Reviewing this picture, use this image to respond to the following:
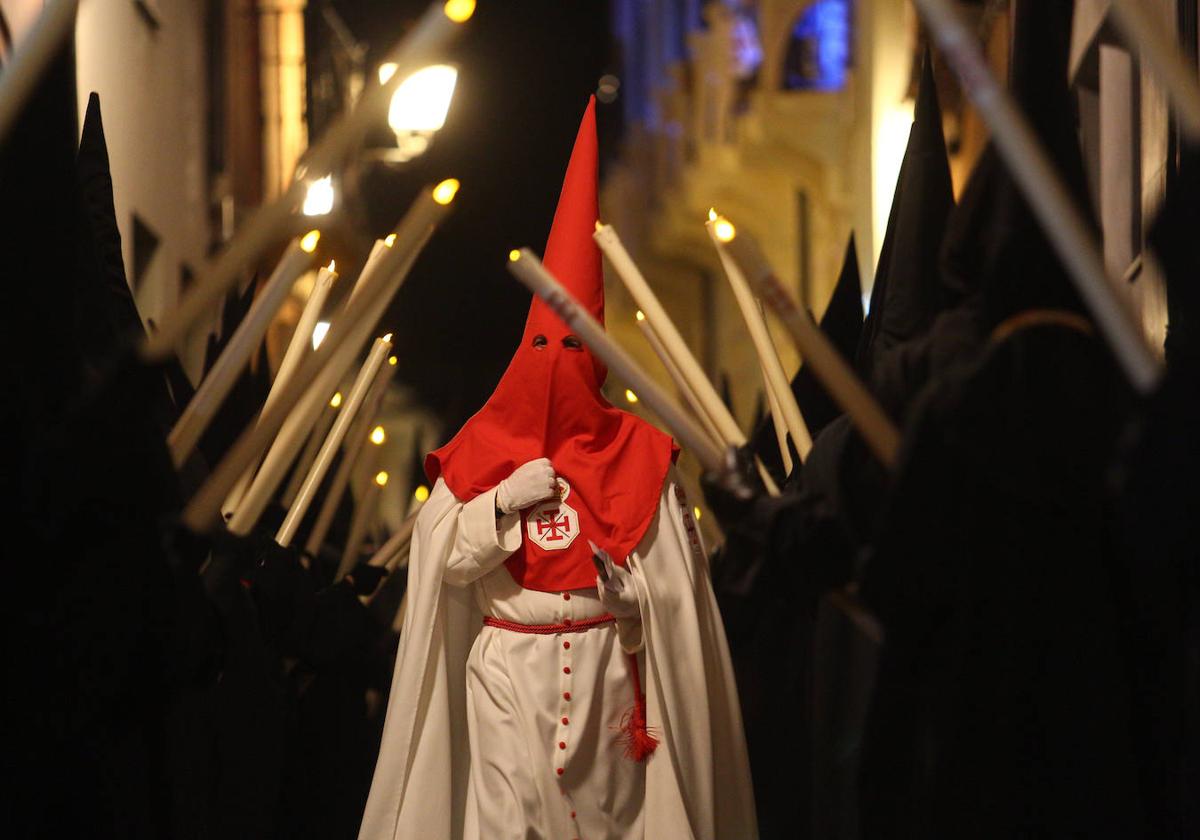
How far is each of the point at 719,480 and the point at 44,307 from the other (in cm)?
166

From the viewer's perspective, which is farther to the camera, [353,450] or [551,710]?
[353,450]

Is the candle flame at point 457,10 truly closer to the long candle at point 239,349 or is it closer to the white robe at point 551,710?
the long candle at point 239,349

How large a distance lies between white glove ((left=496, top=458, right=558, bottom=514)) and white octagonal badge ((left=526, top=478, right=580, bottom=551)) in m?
0.07

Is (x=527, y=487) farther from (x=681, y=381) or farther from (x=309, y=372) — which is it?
(x=309, y=372)

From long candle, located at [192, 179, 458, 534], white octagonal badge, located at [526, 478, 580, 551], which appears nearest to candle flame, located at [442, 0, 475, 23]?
long candle, located at [192, 179, 458, 534]

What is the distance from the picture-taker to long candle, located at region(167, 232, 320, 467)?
4605mm

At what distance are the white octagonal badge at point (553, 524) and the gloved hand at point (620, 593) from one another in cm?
20

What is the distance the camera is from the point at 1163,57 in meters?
3.62

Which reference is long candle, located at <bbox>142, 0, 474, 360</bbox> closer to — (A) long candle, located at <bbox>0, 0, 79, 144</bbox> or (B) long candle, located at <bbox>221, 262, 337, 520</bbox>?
(A) long candle, located at <bbox>0, 0, 79, 144</bbox>

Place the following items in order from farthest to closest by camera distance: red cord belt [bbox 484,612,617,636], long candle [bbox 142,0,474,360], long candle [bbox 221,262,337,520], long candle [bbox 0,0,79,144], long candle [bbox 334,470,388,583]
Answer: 1. long candle [bbox 334,470,388,583]
2. red cord belt [bbox 484,612,617,636]
3. long candle [bbox 221,262,337,520]
4. long candle [bbox 142,0,474,360]
5. long candle [bbox 0,0,79,144]

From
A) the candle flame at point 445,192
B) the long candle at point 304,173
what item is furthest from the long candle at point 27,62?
the candle flame at point 445,192

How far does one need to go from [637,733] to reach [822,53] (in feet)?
35.9

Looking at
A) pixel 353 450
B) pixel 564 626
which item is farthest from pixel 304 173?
pixel 353 450

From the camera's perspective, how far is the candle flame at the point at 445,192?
4785 mm
